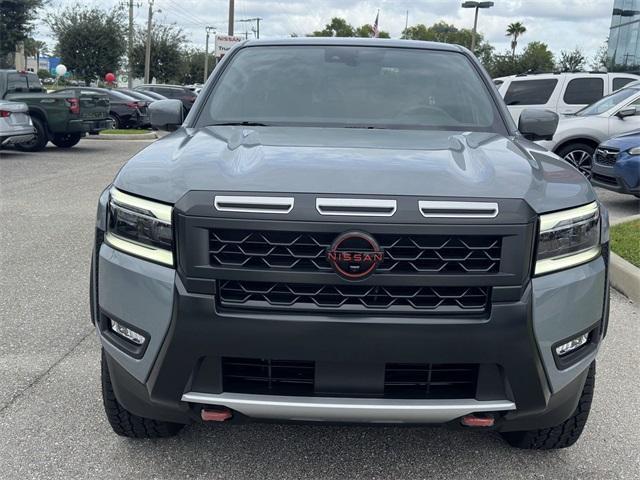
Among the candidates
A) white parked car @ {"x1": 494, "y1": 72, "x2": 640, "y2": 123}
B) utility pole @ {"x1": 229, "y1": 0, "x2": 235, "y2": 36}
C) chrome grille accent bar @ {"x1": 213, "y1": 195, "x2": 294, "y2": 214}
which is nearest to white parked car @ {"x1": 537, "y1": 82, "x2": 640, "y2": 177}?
white parked car @ {"x1": 494, "y1": 72, "x2": 640, "y2": 123}

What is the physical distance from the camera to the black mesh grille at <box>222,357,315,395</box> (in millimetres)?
2357

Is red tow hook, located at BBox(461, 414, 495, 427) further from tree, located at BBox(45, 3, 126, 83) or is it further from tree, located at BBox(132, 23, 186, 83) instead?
tree, located at BBox(132, 23, 186, 83)

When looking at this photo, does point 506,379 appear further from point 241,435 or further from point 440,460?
point 241,435

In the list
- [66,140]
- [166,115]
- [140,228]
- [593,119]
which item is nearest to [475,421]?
[140,228]

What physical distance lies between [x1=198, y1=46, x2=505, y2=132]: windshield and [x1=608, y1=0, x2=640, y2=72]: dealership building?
125 feet

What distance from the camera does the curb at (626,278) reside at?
529cm

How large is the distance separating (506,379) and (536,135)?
216cm

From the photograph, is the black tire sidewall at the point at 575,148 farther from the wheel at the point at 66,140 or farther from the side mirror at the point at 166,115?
the wheel at the point at 66,140

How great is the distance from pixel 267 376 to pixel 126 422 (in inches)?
32.5

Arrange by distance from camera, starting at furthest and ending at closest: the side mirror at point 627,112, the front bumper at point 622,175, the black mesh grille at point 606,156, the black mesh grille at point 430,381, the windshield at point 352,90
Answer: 1. the side mirror at point 627,112
2. the black mesh grille at point 606,156
3. the front bumper at point 622,175
4. the windshield at point 352,90
5. the black mesh grille at point 430,381

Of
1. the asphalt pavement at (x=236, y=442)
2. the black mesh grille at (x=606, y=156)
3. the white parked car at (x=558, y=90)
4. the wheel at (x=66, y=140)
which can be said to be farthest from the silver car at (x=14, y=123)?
the black mesh grille at (x=606, y=156)

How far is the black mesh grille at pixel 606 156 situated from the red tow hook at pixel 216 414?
7.64 meters

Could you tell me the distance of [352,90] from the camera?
12.3 feet

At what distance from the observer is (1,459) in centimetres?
284
